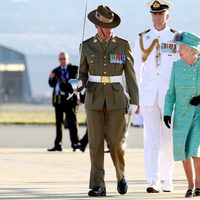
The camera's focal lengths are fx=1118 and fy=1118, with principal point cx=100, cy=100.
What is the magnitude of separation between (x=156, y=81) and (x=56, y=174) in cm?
276

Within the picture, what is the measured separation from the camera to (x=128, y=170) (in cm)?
1540

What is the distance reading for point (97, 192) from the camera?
11.6 metres

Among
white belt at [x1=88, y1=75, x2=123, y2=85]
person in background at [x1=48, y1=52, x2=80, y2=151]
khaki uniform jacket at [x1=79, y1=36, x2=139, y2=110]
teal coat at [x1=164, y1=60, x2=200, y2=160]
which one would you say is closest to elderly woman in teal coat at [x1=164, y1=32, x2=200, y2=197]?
teal coat at [x1=164, y1=60, x2=200, y2=160]

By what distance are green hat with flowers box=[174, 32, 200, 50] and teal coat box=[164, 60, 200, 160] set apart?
0.22m

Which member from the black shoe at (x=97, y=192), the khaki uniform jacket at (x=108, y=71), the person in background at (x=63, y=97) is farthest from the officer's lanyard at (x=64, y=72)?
the black shoe at (x=97, y=192)

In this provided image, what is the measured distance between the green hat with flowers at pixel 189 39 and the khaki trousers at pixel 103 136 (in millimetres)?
1001

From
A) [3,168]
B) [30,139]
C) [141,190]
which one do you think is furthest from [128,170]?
[30,139]

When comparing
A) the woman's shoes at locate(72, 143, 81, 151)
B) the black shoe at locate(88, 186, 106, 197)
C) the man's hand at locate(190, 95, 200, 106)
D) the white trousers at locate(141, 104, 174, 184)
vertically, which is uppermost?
the man's hand at locate(190, 95, 200, 106)

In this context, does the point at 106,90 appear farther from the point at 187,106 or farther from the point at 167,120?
the point at 187,106

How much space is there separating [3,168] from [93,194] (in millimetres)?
3873

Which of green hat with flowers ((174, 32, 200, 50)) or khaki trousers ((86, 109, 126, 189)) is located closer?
green hat with flowers ((174, 32, 200, 50))

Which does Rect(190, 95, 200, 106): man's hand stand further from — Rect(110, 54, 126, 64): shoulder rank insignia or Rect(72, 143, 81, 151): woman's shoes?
Rect(72, 143, 81, 151): woman's shoes

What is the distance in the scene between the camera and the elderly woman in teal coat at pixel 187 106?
11508 millimetres

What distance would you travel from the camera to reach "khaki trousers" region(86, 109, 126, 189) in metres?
11.8
